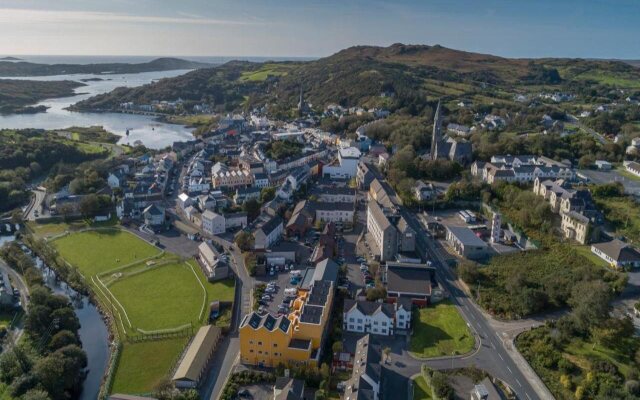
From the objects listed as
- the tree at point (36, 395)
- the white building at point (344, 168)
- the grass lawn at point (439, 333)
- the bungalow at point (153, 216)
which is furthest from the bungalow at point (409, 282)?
the white building at point (344, 168)

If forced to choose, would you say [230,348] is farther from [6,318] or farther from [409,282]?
[6,318]

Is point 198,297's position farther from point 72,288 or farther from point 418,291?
point 418,291

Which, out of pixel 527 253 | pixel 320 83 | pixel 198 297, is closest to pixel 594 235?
pixel 527 253

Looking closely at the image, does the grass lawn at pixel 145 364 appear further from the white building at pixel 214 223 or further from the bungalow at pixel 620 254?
the bungalow at pixel 620 254

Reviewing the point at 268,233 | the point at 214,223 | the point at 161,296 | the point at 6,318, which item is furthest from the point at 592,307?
the point at 6,318

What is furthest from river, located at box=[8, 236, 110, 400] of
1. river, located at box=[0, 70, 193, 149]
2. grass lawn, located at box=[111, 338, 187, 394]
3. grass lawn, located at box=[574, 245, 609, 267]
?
river, located at box=[0, 70, 193, 149]
